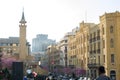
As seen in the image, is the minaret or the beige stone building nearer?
the beige stone building

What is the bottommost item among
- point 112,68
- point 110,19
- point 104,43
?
point 112,68

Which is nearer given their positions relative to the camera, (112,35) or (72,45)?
(112,35)

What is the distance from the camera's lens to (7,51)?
130 m

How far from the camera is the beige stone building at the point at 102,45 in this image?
213 ft

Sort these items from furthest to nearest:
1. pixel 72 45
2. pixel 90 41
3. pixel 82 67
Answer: pixel 72 45
pixel 82 67
pixel 90 41

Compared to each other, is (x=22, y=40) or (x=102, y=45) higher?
(x=22, y=40)

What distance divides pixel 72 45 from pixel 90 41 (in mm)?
24734

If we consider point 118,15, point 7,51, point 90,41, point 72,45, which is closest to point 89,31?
point 90,41

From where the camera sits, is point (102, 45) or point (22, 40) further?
point (22, 40)

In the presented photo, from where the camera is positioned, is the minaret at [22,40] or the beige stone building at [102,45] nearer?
the beige stone building at [102,45]

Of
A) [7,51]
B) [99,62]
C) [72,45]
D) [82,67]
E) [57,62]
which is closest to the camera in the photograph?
[99,62]

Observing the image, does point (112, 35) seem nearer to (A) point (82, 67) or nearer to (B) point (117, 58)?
(B) point (117, 58)

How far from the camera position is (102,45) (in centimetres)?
6812

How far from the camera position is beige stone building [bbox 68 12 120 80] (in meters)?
64.9
